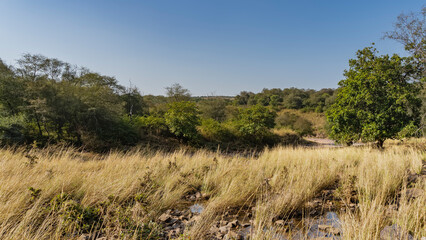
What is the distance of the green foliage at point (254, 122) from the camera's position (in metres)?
18.3

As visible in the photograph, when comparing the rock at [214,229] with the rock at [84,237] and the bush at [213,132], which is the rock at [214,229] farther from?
the bush at [213,132]

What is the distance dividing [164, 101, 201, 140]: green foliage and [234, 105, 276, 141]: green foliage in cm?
480

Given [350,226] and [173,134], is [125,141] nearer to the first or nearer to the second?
[173,134]

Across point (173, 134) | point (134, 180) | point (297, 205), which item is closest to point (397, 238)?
point (297, 205)

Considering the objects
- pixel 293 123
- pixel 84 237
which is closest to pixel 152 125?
pixel 84 237

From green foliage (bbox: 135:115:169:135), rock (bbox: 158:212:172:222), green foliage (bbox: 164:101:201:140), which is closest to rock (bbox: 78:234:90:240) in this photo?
rock (bbox: 158:212:172:222)

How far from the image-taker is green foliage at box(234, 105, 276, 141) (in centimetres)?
1830

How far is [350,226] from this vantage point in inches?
82.2

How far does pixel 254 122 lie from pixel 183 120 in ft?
22.5

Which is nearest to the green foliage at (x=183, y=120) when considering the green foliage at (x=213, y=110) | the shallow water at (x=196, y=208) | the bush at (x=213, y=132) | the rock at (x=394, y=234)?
the bush at (x=213, y=132)

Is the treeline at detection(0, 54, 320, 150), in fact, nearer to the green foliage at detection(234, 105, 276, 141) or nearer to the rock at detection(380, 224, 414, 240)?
the green foliage at detection(234, 105, 276, 141)

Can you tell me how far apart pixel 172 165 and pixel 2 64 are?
13.8 metres

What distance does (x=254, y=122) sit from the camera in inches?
729

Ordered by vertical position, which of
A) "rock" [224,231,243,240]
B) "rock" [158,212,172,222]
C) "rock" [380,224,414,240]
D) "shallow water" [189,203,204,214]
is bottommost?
"shallow water" [189,203,204,214]
